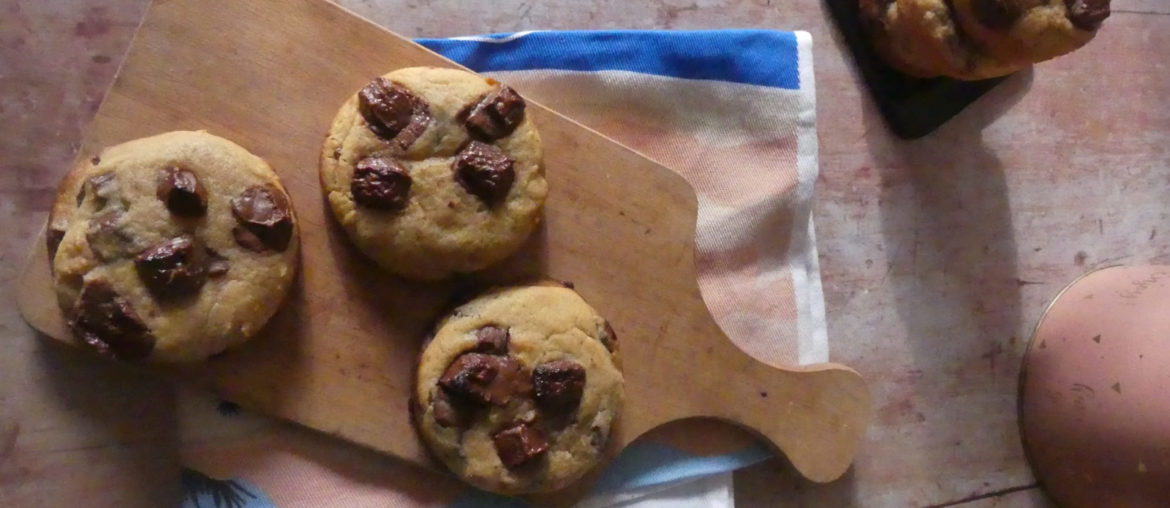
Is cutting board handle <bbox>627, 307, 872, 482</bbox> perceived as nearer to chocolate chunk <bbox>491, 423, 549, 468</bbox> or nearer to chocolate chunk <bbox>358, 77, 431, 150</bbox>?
chocolate chunk <bbox>491, 423, 549, 468</bbox>

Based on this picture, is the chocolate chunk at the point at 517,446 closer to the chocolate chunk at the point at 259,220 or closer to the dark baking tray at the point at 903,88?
the chocolate chunk at the point at 259,220

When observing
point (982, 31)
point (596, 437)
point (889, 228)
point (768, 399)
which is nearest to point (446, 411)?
point (596, 437)

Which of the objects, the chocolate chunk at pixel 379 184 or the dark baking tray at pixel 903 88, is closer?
the chocolate chunk at pixel 379 184

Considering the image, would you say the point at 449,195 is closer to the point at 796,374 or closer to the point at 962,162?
the point at 796,374

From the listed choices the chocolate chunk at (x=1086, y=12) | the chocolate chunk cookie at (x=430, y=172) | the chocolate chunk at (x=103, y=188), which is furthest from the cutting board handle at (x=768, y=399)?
the chocolate chunk at (x=103, y=188)

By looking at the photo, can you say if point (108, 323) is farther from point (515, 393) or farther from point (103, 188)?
point (515, 393)

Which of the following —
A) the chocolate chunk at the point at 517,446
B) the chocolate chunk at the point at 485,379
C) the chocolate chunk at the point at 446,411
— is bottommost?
the chocolate chunk at the point at 517,446
